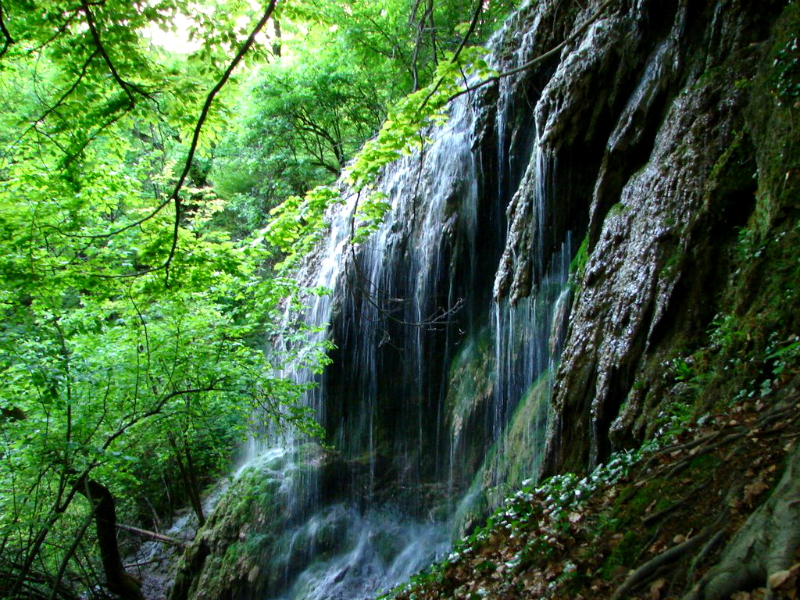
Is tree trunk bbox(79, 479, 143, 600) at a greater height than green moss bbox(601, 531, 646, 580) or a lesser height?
lesser

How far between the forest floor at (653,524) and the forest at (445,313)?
0.06 ft

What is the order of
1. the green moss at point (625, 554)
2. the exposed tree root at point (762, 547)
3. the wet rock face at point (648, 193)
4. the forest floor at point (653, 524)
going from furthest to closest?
the wet rock face at point (648, 193) < the green moss at point (625, 554) < the forest floor at point (653, 524) < the exposed tree root at point (762, 547)

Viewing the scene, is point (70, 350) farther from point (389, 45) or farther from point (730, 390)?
point (389, 45)

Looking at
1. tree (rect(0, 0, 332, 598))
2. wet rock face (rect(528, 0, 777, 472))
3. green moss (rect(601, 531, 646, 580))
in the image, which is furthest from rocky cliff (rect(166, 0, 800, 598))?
tree (rect(0, 0, 332, 598))

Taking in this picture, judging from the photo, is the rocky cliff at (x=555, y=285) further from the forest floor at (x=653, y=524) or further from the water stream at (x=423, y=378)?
the forest floor at (x=653, y=524)

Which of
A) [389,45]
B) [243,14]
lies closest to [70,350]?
[243,14]

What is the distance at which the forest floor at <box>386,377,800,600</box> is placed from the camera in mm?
2404

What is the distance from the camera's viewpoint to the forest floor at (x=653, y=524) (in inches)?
94.7

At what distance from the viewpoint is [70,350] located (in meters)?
7.83

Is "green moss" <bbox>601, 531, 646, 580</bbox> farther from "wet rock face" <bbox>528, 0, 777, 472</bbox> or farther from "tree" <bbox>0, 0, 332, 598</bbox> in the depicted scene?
"tree" <bbox>0, 0, 332, 598</bbox>

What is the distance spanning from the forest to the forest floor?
0.02m

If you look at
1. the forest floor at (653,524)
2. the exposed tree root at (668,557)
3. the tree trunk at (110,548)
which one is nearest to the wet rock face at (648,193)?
the forest floor at (653,524)

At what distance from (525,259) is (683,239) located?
9.63ft

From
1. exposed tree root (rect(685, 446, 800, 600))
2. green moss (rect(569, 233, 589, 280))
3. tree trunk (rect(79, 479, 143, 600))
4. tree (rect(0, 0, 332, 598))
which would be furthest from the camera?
tree trunk (rect(79, 479, 143, 600))
